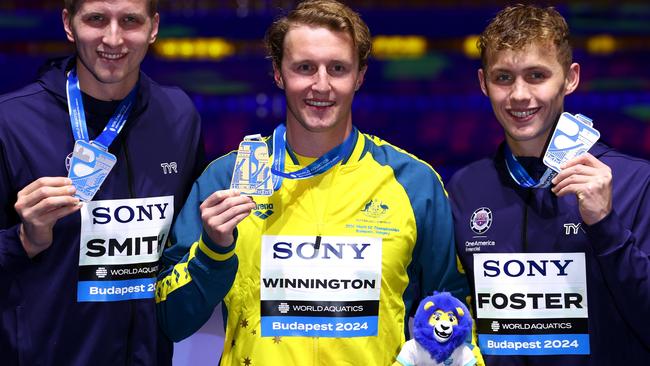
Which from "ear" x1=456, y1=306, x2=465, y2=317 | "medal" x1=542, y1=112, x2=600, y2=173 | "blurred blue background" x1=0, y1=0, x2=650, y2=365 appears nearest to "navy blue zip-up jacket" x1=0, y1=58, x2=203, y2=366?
"ear" x1=456, y1=306, x2=465, y2=317

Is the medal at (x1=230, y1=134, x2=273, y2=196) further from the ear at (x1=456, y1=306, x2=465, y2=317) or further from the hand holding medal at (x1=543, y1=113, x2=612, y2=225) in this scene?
the hand holding medal at (x1=543, y1=113, x2=612, y2=225)

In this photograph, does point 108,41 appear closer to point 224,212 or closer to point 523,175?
point 224,212

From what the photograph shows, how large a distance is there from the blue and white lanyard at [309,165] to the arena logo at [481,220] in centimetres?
46

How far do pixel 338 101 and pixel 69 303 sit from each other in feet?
3.49

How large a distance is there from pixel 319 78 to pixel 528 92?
68 cm

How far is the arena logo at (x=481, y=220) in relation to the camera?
355cm

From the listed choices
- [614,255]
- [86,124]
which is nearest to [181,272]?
[86,124]

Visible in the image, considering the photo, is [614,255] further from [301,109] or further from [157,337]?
[157,337]

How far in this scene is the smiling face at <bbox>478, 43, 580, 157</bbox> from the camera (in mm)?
3533

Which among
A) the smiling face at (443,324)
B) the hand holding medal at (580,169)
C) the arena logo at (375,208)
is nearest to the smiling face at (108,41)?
the arena logo at (375,208)

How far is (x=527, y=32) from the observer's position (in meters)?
3.57

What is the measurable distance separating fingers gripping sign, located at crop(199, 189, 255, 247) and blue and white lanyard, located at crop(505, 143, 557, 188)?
0.89m

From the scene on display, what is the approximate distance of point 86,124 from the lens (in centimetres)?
353

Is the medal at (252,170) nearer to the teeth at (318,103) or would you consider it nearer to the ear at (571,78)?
the teeth at (318,103)
